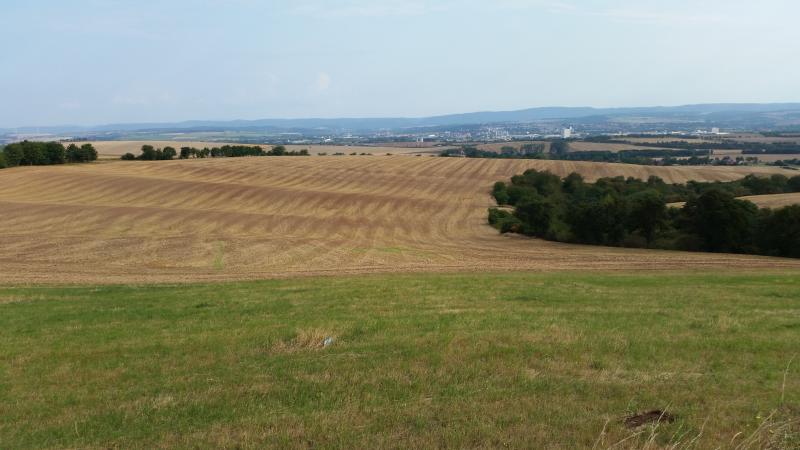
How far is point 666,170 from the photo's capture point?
9331 cm

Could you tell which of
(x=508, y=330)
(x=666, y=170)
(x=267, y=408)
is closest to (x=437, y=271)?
(x=508, y=330)

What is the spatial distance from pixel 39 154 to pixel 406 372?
10069 cm

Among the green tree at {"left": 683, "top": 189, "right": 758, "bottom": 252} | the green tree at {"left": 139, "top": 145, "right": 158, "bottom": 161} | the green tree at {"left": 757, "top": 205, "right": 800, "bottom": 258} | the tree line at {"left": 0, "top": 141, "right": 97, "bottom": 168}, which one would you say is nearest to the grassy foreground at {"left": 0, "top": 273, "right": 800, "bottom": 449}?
the green tree at {"left": 757, "top": 205, "right": 800, "bottom": 258}

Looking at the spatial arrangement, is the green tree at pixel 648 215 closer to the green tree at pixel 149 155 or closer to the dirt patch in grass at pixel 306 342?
the dirt patch in grass at pixel 306 342

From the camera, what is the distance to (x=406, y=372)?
31.1ft

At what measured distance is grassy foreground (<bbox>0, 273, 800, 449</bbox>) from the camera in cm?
720

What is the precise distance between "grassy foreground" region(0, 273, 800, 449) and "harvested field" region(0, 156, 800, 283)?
43.5 feet

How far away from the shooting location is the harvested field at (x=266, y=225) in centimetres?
3216

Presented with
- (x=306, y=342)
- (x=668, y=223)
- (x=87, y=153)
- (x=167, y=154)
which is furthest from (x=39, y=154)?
(x=306, y=342)

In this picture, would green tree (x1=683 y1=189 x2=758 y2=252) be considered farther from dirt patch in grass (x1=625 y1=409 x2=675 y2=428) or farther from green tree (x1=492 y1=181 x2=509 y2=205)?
dirt patch in grass (x1=625 y1=409 x2=675 y2=428)

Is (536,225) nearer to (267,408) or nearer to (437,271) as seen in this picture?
(437,271)

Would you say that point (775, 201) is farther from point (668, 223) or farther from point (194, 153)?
point (194, 153)

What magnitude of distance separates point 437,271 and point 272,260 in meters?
12.1

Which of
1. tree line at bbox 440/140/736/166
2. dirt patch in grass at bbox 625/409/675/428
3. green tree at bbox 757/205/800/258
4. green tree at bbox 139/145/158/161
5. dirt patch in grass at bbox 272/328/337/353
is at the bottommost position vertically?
green tree at bbox 757/205/800/258
